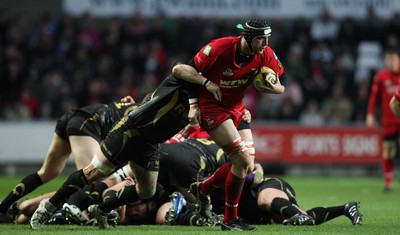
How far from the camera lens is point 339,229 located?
335 inches

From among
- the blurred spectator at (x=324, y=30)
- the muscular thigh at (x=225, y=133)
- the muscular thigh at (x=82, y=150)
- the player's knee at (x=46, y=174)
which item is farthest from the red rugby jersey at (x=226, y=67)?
the blurred spectator at (x=324, y=30)

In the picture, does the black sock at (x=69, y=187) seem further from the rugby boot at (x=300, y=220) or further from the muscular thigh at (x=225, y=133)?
the rugby boot at (x=300, y=220)

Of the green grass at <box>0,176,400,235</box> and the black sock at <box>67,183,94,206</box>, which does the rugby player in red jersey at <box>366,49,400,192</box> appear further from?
the black sock at <box>67,183,94,206</box>

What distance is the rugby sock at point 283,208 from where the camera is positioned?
351 inches

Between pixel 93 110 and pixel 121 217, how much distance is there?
134 centimetres

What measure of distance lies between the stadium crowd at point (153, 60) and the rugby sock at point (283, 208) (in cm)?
1235

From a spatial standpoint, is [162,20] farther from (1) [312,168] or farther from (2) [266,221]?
(2) [266,221]

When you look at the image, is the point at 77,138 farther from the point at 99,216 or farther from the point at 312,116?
the point at 312,116

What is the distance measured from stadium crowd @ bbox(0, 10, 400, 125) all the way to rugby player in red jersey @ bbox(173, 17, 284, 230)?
12.8 meters

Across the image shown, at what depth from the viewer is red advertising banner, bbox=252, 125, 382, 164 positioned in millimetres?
20844

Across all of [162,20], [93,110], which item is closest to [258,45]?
[93,110]

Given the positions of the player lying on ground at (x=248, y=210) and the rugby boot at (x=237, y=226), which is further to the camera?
the player lying on ground at (x=248, y=210)

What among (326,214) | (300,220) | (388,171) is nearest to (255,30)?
(300,220)

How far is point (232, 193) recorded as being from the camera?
843cm
